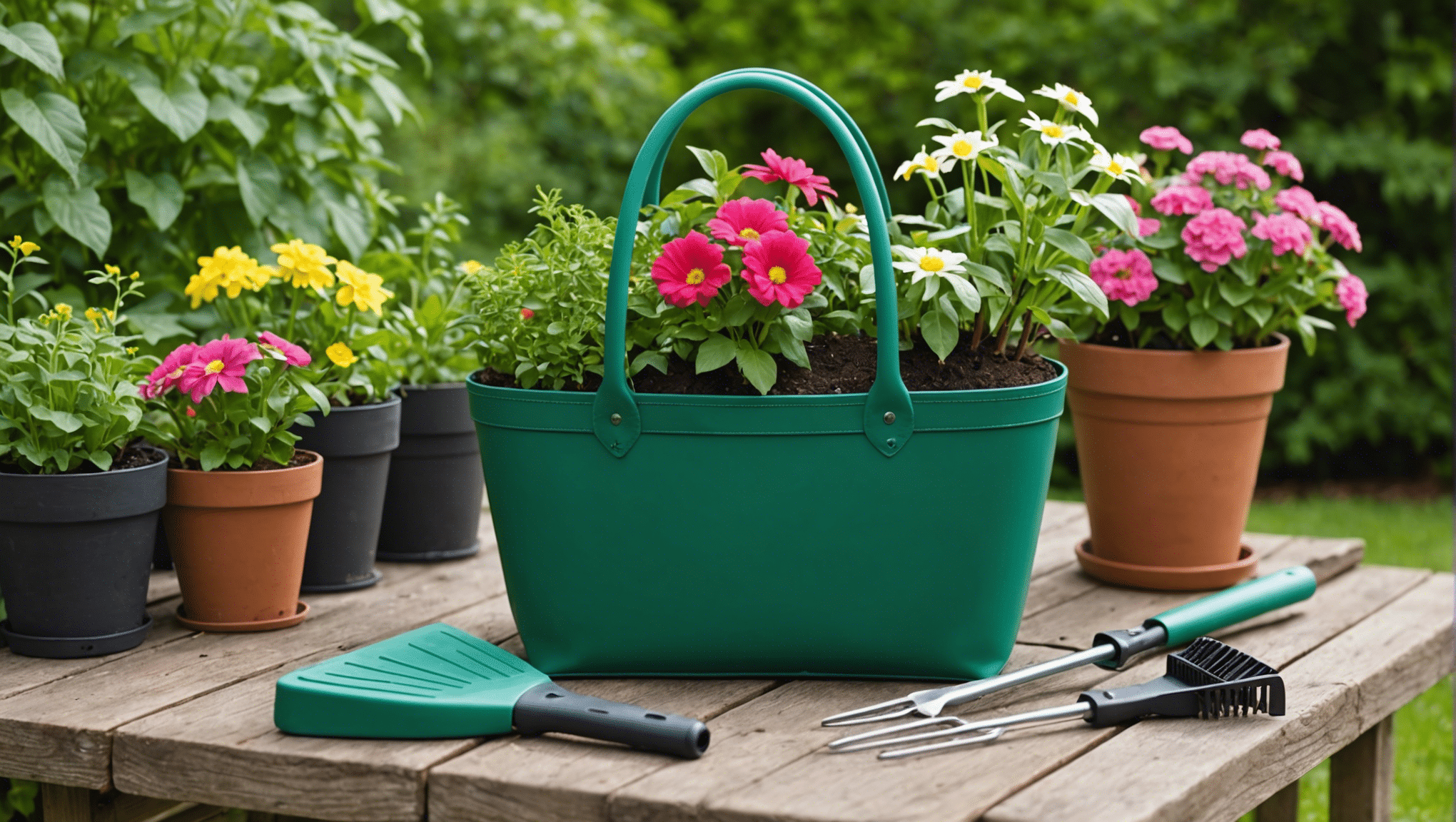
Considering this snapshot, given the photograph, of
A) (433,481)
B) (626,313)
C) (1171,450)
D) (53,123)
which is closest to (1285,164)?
(1171,450)

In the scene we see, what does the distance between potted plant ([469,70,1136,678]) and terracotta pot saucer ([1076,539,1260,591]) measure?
1.45 feet

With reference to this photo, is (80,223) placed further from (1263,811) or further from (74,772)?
(1263,811)

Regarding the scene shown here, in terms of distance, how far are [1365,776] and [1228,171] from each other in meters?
0.89

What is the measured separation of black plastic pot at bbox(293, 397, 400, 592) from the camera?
5.60 feet

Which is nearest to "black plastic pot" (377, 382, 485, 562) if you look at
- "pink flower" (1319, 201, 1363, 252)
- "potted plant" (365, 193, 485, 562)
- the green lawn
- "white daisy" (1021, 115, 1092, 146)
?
"potted plant" (365, 193, 485, 562)

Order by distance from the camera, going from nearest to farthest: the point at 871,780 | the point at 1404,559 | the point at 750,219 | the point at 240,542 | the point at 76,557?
1. the point at 871,780
2. the point at 750,219
3. the point at 76,557
4. the point at 240,542
5. the point at 1404,559

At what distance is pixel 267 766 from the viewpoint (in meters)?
1.22

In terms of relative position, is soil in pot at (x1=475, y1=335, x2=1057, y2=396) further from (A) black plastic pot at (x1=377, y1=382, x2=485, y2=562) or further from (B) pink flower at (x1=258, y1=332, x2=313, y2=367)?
(A) black plastic pot at (x1=377, y1=382, x2=485, y2=562)

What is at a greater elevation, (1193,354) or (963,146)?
(963,146)

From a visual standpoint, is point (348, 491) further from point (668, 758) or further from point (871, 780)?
point (871, 780)

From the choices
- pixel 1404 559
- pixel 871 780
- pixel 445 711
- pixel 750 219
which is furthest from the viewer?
pixel 1404 559

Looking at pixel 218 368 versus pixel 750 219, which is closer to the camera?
pixel 750 219

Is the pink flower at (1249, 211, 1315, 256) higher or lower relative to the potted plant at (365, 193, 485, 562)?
higher

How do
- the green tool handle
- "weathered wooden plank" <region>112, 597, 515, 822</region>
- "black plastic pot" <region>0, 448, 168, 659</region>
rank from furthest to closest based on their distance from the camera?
1. the green tool handle
2. "black plastic pot" <region>0, 448, 168, 659</region>
3. "weathered wooden plank" <region>112, 597, 515, 822</region>
